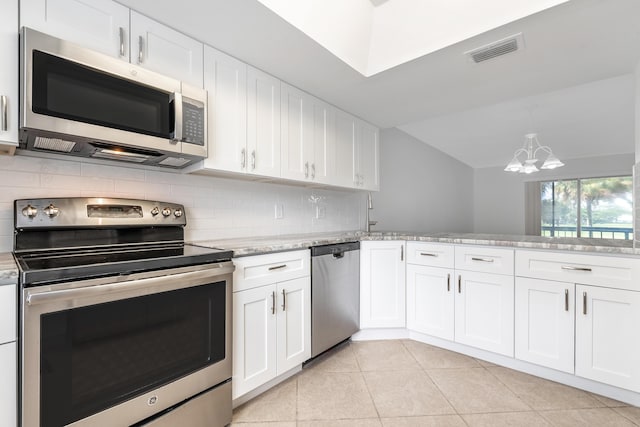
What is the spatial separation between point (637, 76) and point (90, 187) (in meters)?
3.71

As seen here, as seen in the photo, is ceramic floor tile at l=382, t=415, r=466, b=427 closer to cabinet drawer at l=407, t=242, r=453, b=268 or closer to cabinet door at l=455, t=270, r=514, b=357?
cabinet door at l=455, t=270, r=514, b=357

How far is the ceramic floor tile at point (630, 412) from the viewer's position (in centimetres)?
167

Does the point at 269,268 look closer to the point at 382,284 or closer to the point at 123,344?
the point at 123,344

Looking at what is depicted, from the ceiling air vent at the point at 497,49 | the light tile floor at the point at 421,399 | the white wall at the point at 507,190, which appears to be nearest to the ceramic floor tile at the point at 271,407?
the light tile floor at the point at 421,399

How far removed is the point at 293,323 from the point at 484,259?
4.90ft

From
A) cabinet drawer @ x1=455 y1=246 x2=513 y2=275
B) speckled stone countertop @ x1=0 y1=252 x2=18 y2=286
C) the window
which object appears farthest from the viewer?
the window

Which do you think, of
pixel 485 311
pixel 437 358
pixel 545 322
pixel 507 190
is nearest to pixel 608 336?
pixel 545 322

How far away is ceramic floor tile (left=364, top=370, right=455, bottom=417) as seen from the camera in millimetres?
1732

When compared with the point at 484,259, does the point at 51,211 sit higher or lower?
higher

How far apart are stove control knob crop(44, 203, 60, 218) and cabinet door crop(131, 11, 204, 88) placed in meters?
0.79

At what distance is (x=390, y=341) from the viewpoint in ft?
8.85

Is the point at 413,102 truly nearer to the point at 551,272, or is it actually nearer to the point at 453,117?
the point at 551,272

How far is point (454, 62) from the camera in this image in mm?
2066

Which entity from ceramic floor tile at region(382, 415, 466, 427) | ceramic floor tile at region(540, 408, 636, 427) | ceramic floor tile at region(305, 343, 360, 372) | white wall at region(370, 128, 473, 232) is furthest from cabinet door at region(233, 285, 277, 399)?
white wall at region(370, 128, 473, 232)
